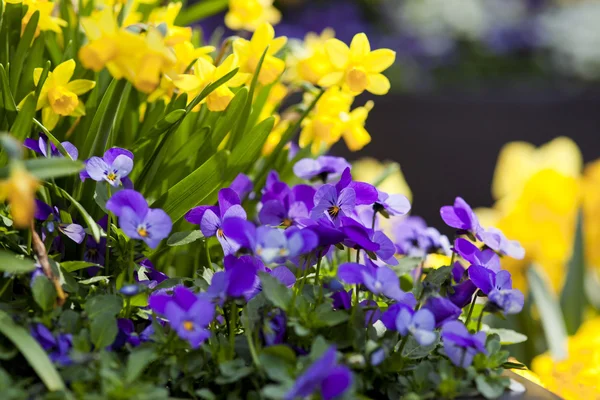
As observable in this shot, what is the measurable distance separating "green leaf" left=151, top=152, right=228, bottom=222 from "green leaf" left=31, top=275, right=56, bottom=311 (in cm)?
17

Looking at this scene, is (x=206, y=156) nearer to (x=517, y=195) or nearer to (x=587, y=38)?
(x=517, y=195)

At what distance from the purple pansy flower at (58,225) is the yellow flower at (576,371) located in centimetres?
59

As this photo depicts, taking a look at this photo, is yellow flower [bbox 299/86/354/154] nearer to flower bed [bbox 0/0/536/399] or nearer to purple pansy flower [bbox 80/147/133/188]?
flower bed [bbox 0/0/536/399]

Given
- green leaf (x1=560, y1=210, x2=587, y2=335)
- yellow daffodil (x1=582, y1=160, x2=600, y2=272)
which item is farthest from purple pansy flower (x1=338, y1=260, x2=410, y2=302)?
yellow daffodil (x1=582, y1=160, x2=600, y2=272)

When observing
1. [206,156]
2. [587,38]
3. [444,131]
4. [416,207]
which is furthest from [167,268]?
[587,38]

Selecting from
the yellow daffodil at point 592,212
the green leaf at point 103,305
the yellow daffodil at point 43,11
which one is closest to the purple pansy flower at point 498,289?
the green leaf at point 103,305

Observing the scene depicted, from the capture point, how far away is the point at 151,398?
0.50 metres

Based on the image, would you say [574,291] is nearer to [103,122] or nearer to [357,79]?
[357,79]

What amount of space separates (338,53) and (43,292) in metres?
0.39

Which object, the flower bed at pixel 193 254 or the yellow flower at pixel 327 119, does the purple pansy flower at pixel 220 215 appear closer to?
the flower bed at pixel 193 254

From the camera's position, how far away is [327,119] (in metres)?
0.89

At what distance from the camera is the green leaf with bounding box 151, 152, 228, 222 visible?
0.72m

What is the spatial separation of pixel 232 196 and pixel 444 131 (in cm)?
315

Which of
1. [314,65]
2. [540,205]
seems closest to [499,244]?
[314,65]
